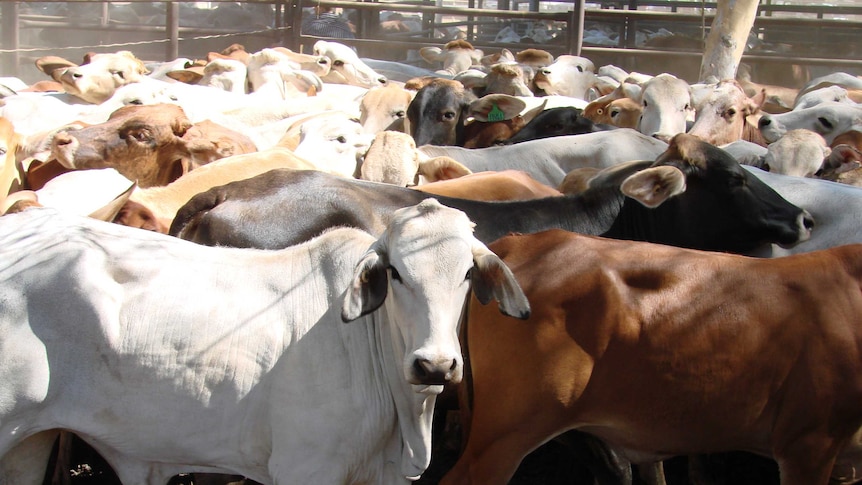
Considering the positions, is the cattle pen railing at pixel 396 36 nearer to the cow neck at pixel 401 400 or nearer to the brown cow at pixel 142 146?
the brown cow at pixel 142 146

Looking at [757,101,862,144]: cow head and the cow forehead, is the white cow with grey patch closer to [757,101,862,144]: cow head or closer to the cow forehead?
the cow forehead

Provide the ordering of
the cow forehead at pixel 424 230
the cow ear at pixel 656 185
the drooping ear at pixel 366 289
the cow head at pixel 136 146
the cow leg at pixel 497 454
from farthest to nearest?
the cow head at pixel 136 146 < the cow ear at pixel 656 185 < the cow leg at pixel 497 454 < the cow forehead at pixel 424 230 < the drooping ear at pixel 366 289

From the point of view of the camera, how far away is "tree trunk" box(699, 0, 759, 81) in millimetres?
11914

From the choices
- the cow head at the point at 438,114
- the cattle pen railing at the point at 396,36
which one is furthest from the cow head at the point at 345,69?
the cow head at the point at 438,114

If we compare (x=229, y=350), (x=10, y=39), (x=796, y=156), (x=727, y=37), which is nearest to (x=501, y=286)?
(x=229, y=350)

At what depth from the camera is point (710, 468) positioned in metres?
4.75

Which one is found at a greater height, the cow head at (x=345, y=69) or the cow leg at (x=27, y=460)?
the cow head at (x=345, y=69)

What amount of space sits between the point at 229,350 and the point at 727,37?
9.98m

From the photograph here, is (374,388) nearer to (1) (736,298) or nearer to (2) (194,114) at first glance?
(1) (736,298)

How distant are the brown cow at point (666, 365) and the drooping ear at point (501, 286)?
0.52 m

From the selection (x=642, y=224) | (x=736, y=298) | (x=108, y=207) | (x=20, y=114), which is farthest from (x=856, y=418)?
(x=20, y=114)

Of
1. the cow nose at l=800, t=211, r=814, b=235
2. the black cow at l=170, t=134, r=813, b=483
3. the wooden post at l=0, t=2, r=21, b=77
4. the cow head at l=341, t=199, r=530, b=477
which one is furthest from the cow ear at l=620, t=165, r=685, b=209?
the wooden post at l=0, t=2, r=21, b=77

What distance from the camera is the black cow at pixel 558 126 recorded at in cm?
846

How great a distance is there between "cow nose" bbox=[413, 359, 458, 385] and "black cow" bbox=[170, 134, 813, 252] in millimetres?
1734
